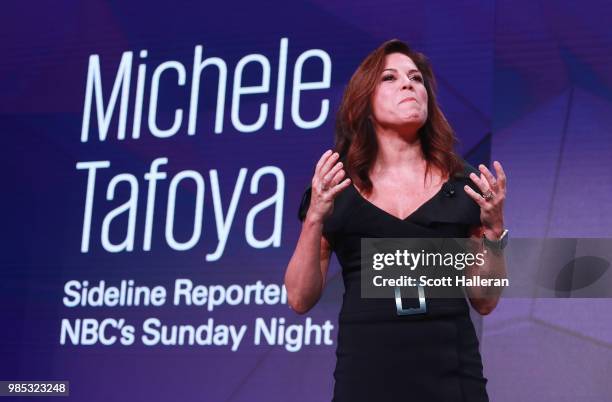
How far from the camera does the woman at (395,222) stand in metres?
1.42

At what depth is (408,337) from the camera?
4.67ft

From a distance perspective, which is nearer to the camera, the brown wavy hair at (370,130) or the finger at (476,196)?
the finger at (476,196)

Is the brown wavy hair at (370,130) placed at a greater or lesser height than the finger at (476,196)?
greater

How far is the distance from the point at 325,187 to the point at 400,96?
26 centimetres

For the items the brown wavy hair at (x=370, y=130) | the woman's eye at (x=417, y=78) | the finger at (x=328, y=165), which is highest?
the woman's eye at (x=417, y=78)

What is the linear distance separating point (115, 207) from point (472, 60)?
4.44 ft

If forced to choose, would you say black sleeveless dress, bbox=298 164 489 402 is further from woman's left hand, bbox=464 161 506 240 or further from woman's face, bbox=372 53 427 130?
woman's face, bbox=372 53 427 130

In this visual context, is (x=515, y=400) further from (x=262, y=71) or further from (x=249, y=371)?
(x=262, y=71)

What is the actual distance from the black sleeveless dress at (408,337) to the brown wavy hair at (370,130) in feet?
0.26

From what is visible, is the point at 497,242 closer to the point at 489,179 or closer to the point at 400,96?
the point at 489,179

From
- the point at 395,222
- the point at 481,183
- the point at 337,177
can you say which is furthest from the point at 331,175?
the point at 481,183

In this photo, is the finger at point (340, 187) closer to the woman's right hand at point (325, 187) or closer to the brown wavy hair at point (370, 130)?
the woman's right hand at point (325, 187)

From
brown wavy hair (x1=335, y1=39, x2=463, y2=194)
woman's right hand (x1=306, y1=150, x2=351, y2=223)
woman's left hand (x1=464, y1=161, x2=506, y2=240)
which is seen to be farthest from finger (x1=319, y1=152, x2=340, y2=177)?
woman's left hand (x1=464, y1=161, x2=506, y2=240)

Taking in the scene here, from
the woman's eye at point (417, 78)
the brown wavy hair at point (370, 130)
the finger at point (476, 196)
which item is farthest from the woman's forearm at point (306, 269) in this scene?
the woman's eye at point (417, 78)
